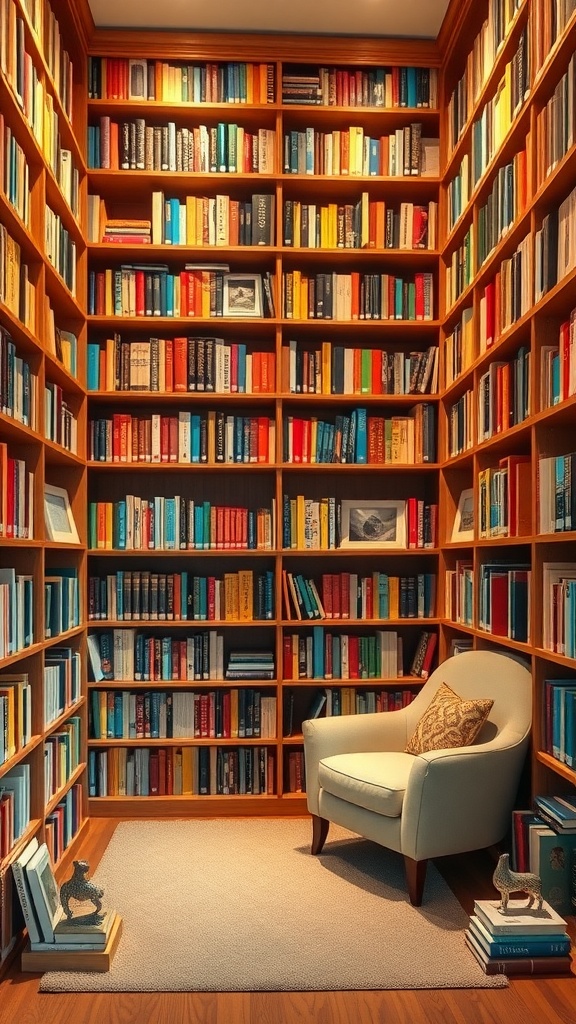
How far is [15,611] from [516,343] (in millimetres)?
1984

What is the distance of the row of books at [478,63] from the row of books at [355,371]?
3.23 ft

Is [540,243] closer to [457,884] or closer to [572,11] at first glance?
[572,11]

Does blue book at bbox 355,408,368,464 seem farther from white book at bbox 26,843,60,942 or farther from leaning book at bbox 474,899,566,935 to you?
white book at bbox 26,843,60,942

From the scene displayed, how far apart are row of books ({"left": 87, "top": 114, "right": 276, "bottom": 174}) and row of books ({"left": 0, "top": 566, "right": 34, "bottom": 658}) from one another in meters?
2.13

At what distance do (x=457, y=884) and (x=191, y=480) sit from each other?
7.25 ft

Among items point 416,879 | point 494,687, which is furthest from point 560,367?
point 416,879

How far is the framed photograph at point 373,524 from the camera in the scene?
167 inches

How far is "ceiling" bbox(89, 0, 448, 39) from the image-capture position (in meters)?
3.84

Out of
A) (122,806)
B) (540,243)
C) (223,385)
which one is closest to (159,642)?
(122,806)

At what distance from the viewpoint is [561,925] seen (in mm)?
2529

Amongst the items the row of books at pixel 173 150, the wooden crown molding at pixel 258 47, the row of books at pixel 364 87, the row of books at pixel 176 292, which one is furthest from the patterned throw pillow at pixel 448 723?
the wooden crown molding at pixel 258 47

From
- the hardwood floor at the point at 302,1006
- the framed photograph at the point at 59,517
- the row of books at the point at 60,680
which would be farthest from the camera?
the framed photograph at the point at 59,517

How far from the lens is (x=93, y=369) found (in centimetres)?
410

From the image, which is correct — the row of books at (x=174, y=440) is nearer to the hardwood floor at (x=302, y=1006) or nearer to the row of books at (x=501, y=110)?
the row of books at (x=501, y=110)
